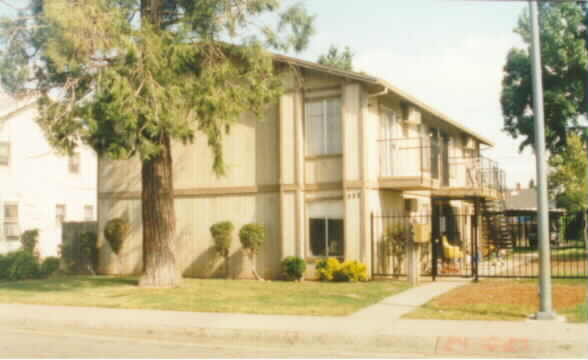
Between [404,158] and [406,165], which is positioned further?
[406,165]

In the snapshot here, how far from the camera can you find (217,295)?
15484 mm

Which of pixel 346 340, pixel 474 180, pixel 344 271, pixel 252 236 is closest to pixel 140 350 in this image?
pixel 346 340

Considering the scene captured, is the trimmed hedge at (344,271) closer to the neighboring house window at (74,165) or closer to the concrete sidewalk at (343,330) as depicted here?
the concrete sidewalk at (343,330)

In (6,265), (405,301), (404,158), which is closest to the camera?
(405,301)

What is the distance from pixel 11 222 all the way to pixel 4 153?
3.15m

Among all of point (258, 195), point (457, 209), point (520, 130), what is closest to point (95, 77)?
point (258, 195)

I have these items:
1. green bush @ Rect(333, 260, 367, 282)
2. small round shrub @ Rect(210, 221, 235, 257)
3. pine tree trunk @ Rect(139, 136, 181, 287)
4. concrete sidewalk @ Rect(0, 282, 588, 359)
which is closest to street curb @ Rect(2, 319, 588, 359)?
concrete sidewalk @ Rect(0, 282, 588, 359)

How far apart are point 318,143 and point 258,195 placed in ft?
7.88

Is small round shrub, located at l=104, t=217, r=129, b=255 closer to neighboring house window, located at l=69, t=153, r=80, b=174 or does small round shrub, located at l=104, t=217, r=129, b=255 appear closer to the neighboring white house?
the neighboring white house

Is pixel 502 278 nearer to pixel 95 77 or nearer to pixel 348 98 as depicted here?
pixel 348 98

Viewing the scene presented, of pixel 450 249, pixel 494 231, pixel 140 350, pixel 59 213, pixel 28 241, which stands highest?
pixel 59 213

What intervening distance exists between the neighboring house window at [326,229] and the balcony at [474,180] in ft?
15.2

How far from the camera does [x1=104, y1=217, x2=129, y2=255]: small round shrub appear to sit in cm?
2194

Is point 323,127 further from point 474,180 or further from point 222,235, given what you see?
point 474,180
